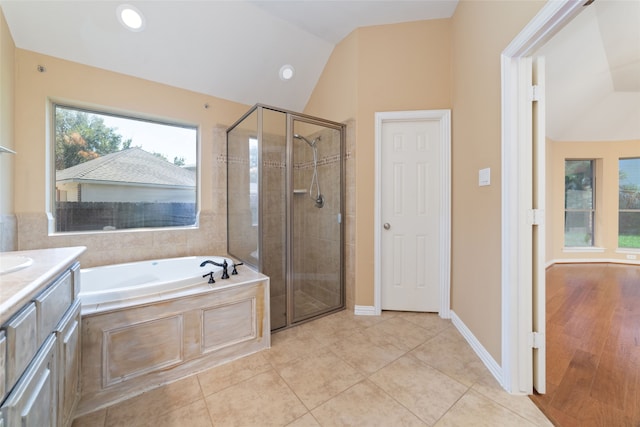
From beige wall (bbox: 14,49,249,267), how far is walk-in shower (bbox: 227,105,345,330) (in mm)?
177

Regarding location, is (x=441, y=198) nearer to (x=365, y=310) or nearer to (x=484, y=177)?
(x=484, y=177)

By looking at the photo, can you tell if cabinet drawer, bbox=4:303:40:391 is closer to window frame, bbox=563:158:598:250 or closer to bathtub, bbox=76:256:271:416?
bathtub, bbox=76:256:271:416

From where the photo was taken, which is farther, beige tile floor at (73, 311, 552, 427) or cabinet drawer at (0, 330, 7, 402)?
beige tile floor at (73, 311, 552, 427)

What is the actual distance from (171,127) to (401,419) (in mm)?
3135

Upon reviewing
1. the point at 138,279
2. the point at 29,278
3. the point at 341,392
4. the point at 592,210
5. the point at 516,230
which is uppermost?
the point at 592,210

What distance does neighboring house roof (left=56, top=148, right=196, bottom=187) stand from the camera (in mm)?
2254

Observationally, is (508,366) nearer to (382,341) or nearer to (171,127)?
(382,341)

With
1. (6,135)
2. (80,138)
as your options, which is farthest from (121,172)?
(6,135)

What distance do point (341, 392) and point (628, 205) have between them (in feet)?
21.6

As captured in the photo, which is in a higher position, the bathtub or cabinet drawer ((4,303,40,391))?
cabinet drawer ((4,303,40,391))

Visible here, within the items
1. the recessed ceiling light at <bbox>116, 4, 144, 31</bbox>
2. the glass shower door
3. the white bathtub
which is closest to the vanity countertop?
the white bathtub

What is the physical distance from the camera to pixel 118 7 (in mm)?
1988

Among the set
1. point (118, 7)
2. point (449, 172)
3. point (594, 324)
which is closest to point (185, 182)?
point (118, 7)

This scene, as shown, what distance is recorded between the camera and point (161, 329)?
1574 millimetres
